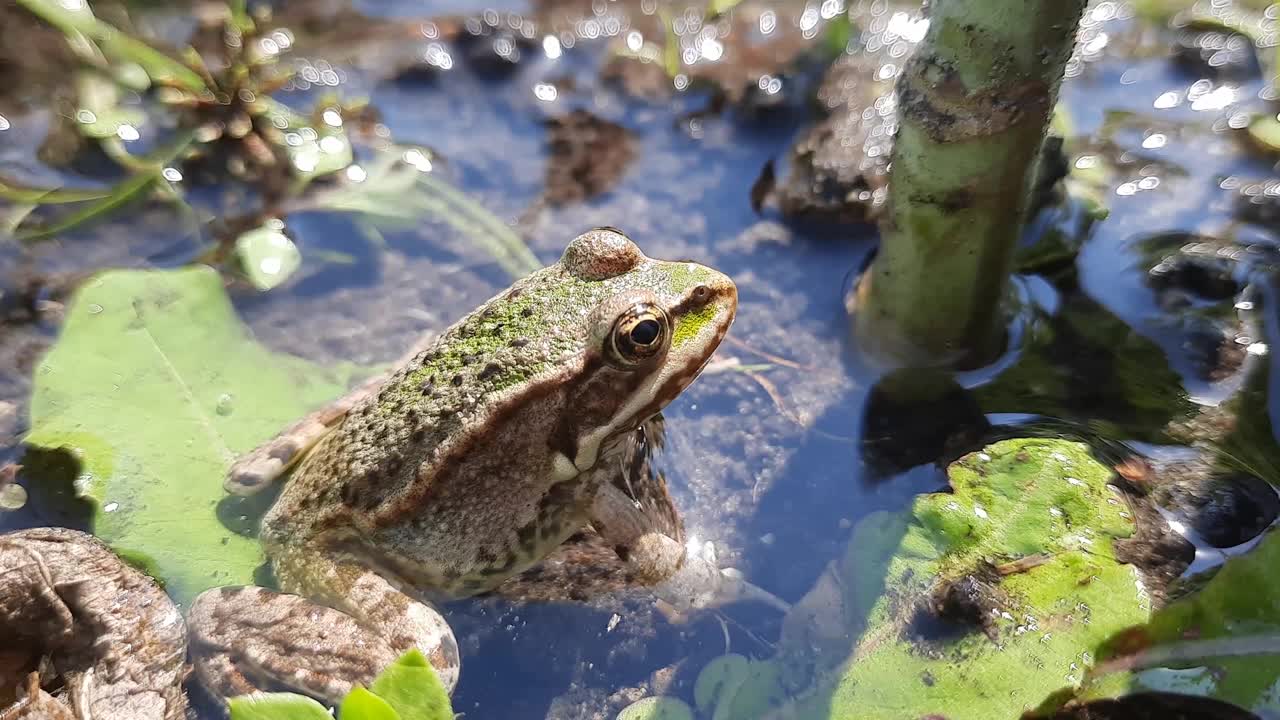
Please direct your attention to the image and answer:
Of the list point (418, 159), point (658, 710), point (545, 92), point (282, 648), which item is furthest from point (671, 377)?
point (545, 92)

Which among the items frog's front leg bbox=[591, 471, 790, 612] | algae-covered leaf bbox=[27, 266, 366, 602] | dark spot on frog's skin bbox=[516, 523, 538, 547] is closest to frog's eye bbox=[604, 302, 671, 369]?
frog's front leg bbox=[591, 471, 790, 612]

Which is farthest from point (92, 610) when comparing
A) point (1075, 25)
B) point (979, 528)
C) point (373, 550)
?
point (1075, 25)

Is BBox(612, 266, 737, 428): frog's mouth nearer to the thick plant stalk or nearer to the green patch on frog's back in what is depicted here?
the green patch on frog's back

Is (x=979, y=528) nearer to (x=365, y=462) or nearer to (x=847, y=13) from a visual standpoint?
(x=365, y=462)

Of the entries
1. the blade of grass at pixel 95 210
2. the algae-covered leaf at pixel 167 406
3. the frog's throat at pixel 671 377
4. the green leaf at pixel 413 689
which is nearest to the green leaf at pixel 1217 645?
the frog's throat at pixel 671 377

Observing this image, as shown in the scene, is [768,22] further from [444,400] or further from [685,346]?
[444,400]

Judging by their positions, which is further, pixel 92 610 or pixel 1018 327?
pixel 1018 327
